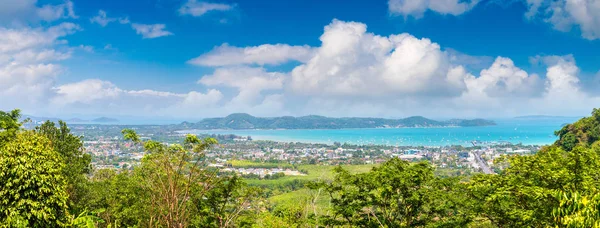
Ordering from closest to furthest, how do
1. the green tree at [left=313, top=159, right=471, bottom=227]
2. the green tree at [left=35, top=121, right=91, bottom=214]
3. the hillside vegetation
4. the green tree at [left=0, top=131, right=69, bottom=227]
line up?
1. the green tree at [left=0, top=131, right=69, bottom=227]
2. the hillside vegetation
3. the green tree at [left=313, top=159, right=471, bottom=227]
4. the green tree at [left=35, top=121, right=91, bottom=214]

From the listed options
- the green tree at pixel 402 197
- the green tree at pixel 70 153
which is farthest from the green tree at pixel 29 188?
the green tree at pixel 70 153

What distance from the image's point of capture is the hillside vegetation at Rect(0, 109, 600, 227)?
590 centimetres

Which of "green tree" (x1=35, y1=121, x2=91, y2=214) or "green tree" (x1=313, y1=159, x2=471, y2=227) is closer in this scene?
"green tree" (x1=313, y1=159, x2=471, y2=227)

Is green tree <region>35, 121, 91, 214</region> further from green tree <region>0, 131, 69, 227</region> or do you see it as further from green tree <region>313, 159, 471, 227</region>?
green tree <region>313, 159, 471, 227</region>

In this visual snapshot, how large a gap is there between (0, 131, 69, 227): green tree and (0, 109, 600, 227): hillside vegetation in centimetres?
2

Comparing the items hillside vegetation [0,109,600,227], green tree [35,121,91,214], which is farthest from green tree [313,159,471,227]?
green tree [35,121,91,214]

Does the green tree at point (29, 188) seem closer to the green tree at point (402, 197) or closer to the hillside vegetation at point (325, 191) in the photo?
the hillside vegetation at point (325, 191)

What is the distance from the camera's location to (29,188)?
235 inches

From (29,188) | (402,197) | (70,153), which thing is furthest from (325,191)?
(70,153)

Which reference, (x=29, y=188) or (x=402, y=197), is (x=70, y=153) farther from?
(x=402, y=197)

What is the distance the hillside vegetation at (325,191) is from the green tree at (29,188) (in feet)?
0.05

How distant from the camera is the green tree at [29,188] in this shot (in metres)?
5.77

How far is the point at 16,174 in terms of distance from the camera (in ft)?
19.1

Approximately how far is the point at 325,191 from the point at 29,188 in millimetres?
6402
